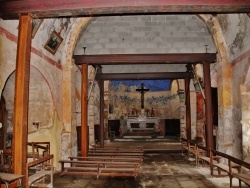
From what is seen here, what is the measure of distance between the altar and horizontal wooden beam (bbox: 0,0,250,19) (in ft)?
53.7

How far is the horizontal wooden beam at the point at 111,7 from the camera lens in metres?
4.68

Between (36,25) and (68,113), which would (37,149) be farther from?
(36,25)

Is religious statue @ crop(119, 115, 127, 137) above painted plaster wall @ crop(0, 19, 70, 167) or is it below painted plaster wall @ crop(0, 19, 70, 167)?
below

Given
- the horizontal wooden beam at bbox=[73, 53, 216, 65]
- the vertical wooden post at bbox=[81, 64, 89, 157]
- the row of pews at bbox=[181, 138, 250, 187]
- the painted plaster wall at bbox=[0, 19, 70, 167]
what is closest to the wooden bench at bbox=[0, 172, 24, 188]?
the painted plaster wall at bbox=[0, 19, 70, 167]

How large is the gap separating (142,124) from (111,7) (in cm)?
1746

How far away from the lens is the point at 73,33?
9.24 m

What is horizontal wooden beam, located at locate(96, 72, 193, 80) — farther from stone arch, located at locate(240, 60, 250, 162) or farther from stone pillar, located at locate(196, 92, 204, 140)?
stone arch, located at locate(240, 60, 250, 162)

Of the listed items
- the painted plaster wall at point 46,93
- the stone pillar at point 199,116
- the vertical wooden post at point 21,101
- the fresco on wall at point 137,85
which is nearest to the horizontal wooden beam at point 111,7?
the vertical wooden post at point 21,101

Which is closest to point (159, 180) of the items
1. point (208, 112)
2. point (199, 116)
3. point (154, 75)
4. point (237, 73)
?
point (208, 112)

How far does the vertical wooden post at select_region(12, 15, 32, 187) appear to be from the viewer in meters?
4.71

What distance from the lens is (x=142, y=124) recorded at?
21672 millimetres

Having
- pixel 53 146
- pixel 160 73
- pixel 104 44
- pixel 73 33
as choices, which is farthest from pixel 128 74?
pixel 53 146

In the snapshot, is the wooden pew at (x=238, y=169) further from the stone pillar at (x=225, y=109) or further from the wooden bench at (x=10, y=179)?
the wooden bench at (x=10, y=179)

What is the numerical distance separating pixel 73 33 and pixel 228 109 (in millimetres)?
6004
